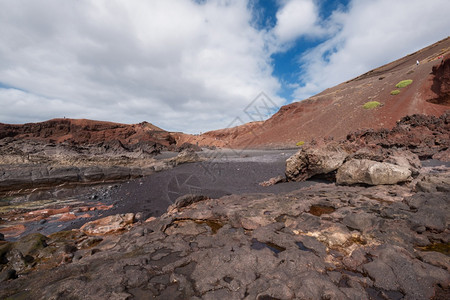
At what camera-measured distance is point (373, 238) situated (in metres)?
3.21

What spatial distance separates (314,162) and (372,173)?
8.34ft

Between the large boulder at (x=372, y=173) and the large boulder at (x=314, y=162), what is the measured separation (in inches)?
44.9

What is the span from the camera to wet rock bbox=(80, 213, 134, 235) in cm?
514

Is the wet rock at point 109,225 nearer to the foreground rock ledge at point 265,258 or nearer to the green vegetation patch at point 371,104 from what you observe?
the foreground rock ledge at point 265,258

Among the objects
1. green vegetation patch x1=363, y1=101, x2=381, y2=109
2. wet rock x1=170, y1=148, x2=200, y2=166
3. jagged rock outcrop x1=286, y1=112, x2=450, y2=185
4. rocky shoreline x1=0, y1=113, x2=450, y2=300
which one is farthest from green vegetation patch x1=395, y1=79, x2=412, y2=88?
wet rock x1=170, y1=148, x2=200, y2=166

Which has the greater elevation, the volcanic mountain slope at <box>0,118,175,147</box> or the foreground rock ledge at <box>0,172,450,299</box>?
the volcanic mountain slope at <box>0,118,175,147</box>

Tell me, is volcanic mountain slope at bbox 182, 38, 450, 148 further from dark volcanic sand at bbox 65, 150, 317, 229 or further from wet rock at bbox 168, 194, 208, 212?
wet rock at bbox 168, 194, 208, 212

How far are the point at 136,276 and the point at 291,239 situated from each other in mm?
2527

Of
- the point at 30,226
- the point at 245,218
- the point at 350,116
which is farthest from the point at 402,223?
the point at 350,116

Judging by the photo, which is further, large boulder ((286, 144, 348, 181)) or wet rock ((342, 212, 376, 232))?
large boulder ((286, 144, 348, 181))

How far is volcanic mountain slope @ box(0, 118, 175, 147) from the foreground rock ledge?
2646 cm

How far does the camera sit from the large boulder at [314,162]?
821 centimetres

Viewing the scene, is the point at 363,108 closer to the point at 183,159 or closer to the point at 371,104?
the point at 371,104

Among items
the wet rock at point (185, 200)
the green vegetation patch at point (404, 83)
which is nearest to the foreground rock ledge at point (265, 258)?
the wet rock at point (185, 200)
